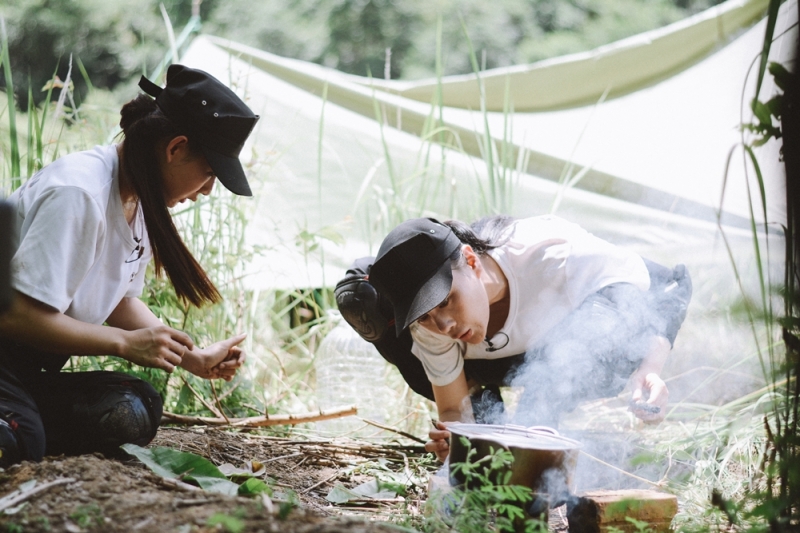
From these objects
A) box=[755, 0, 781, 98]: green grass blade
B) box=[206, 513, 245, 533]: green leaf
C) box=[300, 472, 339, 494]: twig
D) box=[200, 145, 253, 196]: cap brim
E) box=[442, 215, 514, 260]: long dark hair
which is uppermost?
box=[755, 0, 781, 98]: green grass blade

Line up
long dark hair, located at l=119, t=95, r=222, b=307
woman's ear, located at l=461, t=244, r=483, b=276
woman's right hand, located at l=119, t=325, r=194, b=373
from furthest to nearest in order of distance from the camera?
woman's ear, located at l=461, t=244, r=483, b=276 < long dark hair, located at l=119, t=95, r=222, b=307 < woman's right hand, located at l=119, t=325, r=194, b=373

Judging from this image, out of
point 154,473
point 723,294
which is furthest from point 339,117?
point 154,473

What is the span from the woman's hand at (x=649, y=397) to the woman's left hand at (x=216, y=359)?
1.29 meters

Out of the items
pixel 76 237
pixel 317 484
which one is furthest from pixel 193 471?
pixel 76 237

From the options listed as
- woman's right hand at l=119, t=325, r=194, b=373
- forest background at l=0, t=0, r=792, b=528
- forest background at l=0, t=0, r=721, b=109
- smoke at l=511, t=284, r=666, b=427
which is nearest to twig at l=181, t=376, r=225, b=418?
woman's right hand at l=119, t=325, r=194, b=373

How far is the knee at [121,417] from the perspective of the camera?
234 cm

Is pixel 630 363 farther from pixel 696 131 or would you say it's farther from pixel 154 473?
pixel 696 131

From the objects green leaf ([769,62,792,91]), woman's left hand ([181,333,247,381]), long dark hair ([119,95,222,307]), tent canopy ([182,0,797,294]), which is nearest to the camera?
green leaf ([769,62,792,91])

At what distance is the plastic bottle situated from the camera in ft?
13.7

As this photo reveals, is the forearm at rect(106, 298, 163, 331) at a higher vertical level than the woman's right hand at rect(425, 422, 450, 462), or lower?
higher

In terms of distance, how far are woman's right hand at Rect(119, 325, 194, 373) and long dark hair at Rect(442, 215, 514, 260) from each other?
109 centimetres

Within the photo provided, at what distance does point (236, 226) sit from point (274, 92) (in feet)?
6.97

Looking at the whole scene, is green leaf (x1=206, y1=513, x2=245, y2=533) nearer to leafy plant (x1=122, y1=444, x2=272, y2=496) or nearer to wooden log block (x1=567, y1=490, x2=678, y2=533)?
leafy plant (x1=122, y1=444, x2=272, y2=496)

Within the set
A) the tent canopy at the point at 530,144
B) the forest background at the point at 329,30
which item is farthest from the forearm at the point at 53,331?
the forest background at the point at 329,30
